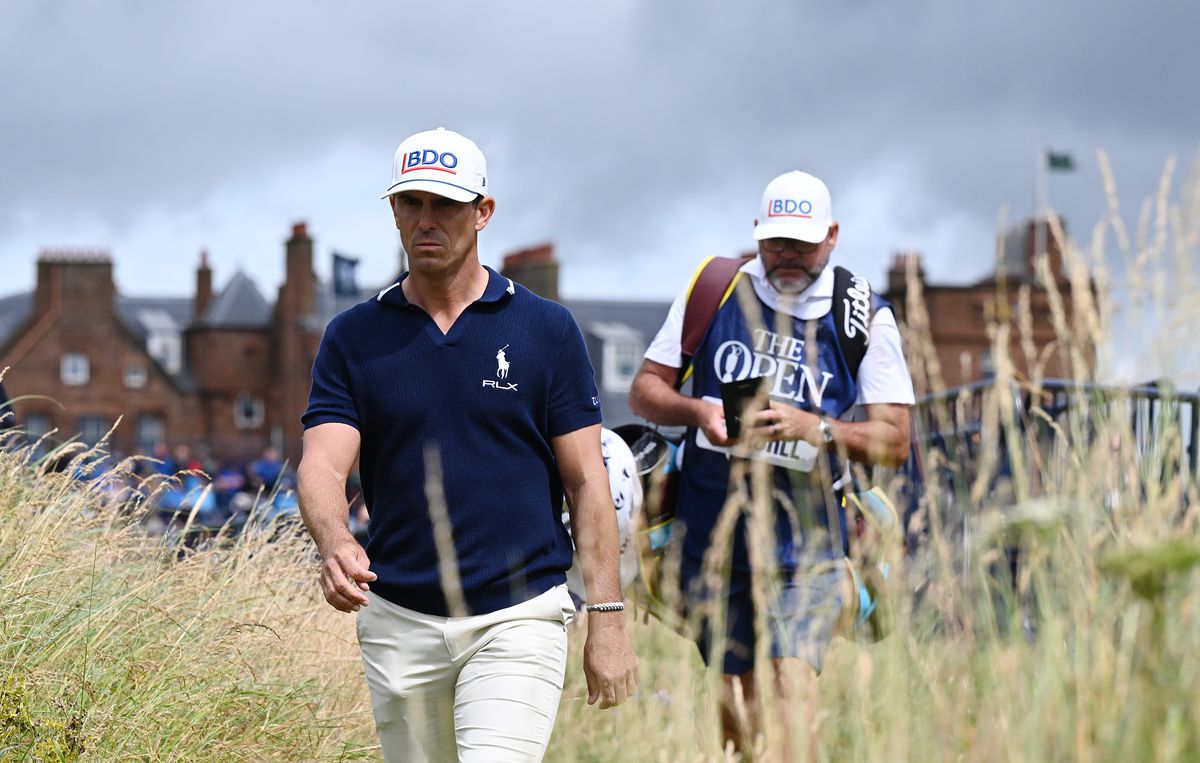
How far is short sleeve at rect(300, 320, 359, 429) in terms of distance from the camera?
13.0 ft

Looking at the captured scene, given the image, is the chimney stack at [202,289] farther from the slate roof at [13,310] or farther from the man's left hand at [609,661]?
the man's left hand at [609,661]

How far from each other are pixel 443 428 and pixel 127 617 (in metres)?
1.71

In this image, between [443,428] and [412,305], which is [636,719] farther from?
[412,305]

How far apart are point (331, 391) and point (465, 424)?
35 cm

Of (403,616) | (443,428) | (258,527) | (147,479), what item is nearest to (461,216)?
(443,428)

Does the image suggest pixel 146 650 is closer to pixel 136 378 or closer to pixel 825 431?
pixel 825 431

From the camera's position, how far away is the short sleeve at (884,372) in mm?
5062

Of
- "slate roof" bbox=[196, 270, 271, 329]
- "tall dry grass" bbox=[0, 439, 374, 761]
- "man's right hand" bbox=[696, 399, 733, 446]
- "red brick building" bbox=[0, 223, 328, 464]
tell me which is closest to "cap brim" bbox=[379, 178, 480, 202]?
"man's right hand" bbox=[696, 399, 733, 446]

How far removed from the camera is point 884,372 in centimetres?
508

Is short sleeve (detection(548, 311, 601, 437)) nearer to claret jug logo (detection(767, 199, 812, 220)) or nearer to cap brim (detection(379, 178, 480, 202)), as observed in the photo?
cap brim (detection(379, 178, 480, 202))

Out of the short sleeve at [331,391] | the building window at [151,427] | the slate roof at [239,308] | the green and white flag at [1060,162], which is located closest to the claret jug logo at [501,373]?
the short sleeve at [331,391]

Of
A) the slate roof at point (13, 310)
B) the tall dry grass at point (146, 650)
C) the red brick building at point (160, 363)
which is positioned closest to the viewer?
the tall dry grass at point (146, 650)

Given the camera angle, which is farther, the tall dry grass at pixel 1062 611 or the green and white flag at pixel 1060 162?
the green and white flag at pixel 1060 162

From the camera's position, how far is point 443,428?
3.86 meters
